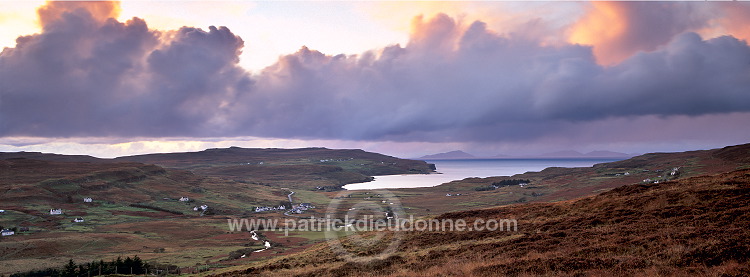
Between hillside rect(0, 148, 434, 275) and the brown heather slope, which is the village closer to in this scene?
hillside rect(0, 148, 434, 275)

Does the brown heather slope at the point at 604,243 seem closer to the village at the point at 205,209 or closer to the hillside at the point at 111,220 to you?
the hillside at the point at 111,220

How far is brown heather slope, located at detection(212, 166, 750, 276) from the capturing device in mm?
19984

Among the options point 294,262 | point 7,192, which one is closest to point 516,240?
point 294,262

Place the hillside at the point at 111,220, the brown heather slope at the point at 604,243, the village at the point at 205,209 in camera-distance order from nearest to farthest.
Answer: the brown heather slope at the point at 604,243 < the hillside at the point at 111,220 < the village at the point at 205,209

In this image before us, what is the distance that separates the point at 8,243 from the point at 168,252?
116 feet

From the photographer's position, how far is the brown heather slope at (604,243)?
20.0 metres

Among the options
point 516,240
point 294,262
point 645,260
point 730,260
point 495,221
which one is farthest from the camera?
point 495,221

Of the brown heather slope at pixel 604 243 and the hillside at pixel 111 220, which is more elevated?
the brown heather slope at pixel 604 243

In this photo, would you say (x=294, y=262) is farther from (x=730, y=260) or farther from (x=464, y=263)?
(x=730, y=260)

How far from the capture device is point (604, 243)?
26.1 metres

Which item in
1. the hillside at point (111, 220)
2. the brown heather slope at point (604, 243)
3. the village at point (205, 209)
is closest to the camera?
the brown heather slope at point (604, 243)

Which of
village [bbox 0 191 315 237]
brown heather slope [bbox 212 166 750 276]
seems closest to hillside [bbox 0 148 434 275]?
village [bbox 0 191 315 237]

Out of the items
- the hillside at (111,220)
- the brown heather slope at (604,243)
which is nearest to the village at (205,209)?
the hillside at (111,220)

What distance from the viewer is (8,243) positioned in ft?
278
